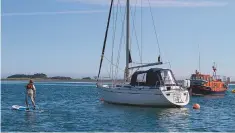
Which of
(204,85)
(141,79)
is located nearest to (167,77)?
(141,79)

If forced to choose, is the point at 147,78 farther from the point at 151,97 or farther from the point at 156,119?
the point at 156,119

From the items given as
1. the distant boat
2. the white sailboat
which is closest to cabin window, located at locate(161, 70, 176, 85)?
the white sailboat

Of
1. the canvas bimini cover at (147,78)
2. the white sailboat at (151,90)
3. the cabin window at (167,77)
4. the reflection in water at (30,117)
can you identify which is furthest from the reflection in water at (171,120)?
the reflection in water at (30,117)

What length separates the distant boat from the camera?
68.1m

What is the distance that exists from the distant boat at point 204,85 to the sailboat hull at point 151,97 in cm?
2988

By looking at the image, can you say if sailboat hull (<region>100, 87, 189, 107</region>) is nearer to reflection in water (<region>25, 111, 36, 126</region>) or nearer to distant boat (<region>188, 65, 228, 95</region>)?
reflection in water (<region>25, 111, 36, 126</region>)

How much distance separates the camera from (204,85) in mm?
69875

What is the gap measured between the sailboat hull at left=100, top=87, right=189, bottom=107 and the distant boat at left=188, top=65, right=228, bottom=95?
29.9m

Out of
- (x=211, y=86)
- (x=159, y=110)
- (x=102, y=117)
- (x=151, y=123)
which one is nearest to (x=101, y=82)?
(x=159, y=110)

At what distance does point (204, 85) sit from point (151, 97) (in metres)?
35.1

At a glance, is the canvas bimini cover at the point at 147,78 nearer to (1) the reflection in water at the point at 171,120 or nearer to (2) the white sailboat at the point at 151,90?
(2) the white sailboat at the point at 151,90

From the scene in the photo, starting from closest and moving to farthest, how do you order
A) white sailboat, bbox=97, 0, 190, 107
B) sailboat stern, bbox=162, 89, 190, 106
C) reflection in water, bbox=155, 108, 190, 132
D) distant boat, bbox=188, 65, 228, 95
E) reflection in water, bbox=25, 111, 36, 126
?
reflection in water, bbox=155, 108, 190, 132 < reflection in water, bbox=25, 111, 36, 126 < sailboat stern, bbox=162, 89, 190, 106 < white sailboat, bbox=97, 0, 190, 107 < distant boat, bbox=188, 65, 228, 95

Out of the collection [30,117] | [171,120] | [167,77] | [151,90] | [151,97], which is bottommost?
[171,120]

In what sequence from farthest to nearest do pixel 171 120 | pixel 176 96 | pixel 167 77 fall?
pixel 167 77 < pixel 176 96 < pixel 171 120
